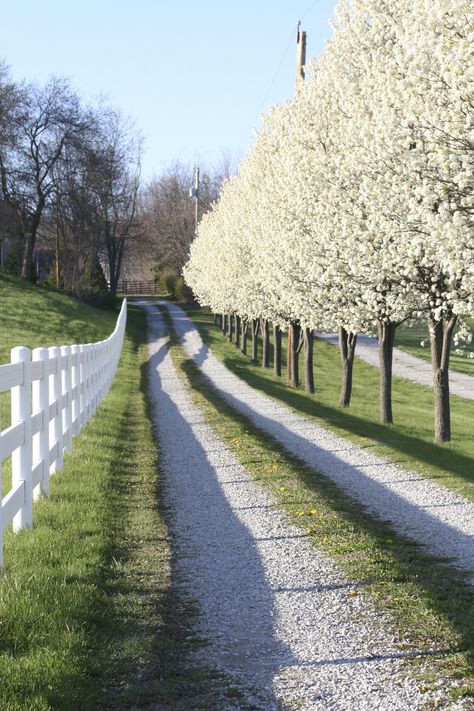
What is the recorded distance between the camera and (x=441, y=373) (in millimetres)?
18531

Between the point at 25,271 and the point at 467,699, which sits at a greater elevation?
the point at 25,271

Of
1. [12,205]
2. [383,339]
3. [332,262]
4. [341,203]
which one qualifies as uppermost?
[12,205]

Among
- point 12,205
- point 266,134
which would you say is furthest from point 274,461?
point 12,205

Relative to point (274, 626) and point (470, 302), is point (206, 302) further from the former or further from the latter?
point (274, 626)

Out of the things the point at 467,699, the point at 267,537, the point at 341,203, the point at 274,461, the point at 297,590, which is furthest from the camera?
the point at 341,203

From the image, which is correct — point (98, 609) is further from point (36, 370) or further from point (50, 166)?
point (50, 166)

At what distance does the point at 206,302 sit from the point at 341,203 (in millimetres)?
44757

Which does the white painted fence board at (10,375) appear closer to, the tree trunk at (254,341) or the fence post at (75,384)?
the fence post at (75,384)

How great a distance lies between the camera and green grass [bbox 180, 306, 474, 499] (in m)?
13.7

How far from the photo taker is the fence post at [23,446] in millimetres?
7758

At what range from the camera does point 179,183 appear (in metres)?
122

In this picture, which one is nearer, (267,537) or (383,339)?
(267,537)

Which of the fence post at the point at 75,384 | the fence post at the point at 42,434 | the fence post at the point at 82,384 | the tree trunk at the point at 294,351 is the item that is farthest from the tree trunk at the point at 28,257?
the fence post at the point at 42,434

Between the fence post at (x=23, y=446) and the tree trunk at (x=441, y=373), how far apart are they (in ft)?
38.4
